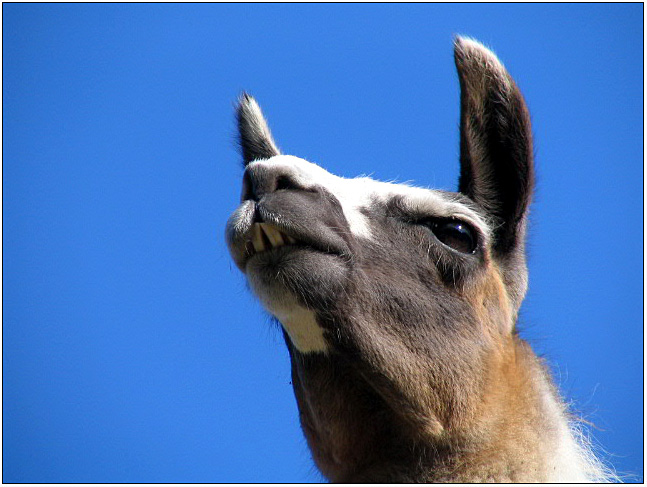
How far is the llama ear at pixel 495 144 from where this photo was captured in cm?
502

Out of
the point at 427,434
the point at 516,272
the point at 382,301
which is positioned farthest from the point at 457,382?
the point at 516,272

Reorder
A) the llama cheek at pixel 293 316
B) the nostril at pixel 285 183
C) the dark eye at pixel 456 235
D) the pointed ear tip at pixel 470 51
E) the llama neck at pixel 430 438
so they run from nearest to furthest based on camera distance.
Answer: the llama cheek at pixel 293 316
the nostril at pixel 285 183
the llama neck at pixel 430 438
the dark eye at pixel 456 235
the pointed ear tip at pixel 470 51

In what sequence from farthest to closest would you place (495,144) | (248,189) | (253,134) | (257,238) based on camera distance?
(253,134), (495,144), (248,189), (257,238)

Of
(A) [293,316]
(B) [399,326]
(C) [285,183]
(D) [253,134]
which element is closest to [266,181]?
(C) [285,183]

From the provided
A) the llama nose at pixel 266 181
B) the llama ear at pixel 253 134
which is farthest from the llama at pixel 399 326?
the llama ear at pixel 253 134

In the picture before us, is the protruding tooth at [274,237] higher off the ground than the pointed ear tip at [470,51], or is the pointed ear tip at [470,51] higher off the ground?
the pointed ear tip at [470,51]

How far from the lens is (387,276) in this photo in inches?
175

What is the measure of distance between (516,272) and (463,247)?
1.87 ft

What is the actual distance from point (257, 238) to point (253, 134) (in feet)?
6.43

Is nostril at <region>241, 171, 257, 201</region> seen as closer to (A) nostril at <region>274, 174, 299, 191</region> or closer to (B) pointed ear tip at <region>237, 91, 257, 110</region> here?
(A) nostril at <region>274, 174, 299, 191</region>

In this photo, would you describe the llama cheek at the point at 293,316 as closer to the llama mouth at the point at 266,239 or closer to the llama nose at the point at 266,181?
the llama mouth at the point at 266,239

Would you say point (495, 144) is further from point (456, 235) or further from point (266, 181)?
point (266, 181)

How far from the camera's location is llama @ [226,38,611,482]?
13.9 feet

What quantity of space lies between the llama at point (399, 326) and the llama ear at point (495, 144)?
0.06 feet
